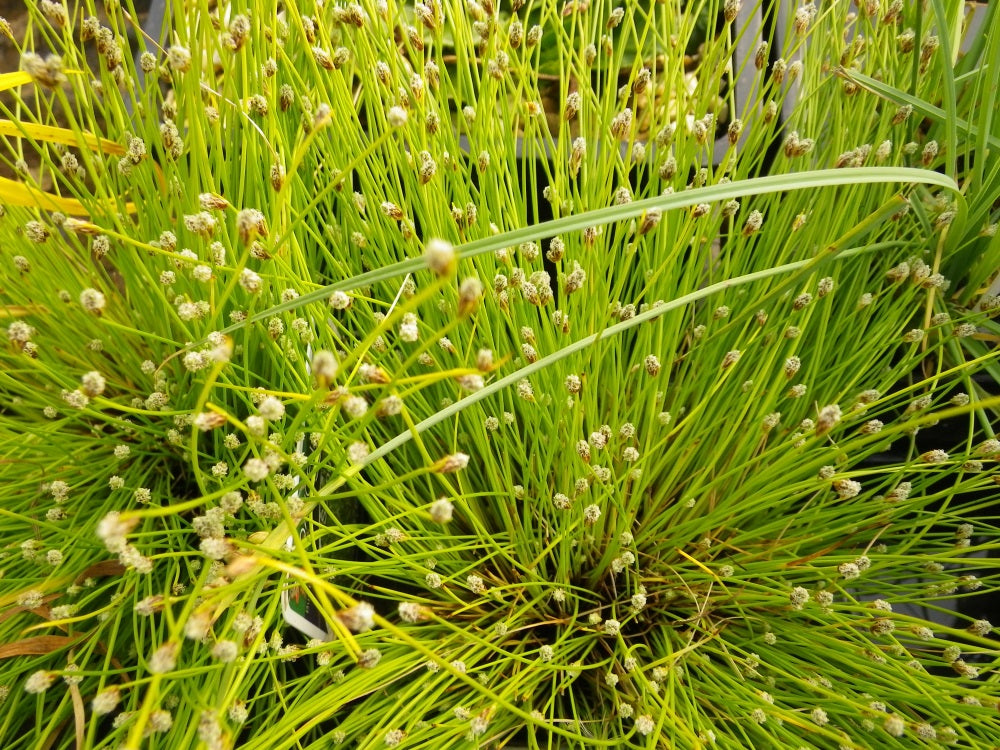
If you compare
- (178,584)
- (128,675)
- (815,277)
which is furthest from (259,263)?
(815,277)

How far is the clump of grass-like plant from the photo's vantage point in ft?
1.76

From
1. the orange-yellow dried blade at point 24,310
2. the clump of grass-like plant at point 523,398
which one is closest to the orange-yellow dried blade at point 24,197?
the clump of grass-like plant at point 523,398

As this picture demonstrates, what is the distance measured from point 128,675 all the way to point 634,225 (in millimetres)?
658

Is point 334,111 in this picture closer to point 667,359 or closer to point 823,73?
point 667,359

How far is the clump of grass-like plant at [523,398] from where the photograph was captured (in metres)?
0.54

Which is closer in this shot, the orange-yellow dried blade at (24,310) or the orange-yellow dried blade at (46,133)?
the orange-yellow dried blade at (46,133)

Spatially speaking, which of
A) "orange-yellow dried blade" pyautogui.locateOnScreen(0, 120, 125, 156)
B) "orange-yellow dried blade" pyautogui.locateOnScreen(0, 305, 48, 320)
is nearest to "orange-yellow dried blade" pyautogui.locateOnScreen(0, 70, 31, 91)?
"orange-yellow dried blade" pyautogui.locateOnScreen(0, 120, 125, 156)

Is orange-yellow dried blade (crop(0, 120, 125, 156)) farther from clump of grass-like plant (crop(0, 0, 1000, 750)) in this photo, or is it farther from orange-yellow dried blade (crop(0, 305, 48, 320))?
orange-yellow dried blade (crop(0, 305, 48, 320))

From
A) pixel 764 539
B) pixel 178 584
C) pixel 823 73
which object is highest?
pixel 823 73

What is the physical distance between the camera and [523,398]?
59 centimetres

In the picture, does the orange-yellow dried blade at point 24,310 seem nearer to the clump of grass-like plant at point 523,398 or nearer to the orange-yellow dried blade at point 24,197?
the clump of grass-like plant at point 523,398

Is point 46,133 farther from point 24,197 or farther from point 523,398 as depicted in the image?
point 523,398

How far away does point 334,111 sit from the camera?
0.60m

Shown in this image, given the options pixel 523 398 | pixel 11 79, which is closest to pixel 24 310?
pixel 11 79
